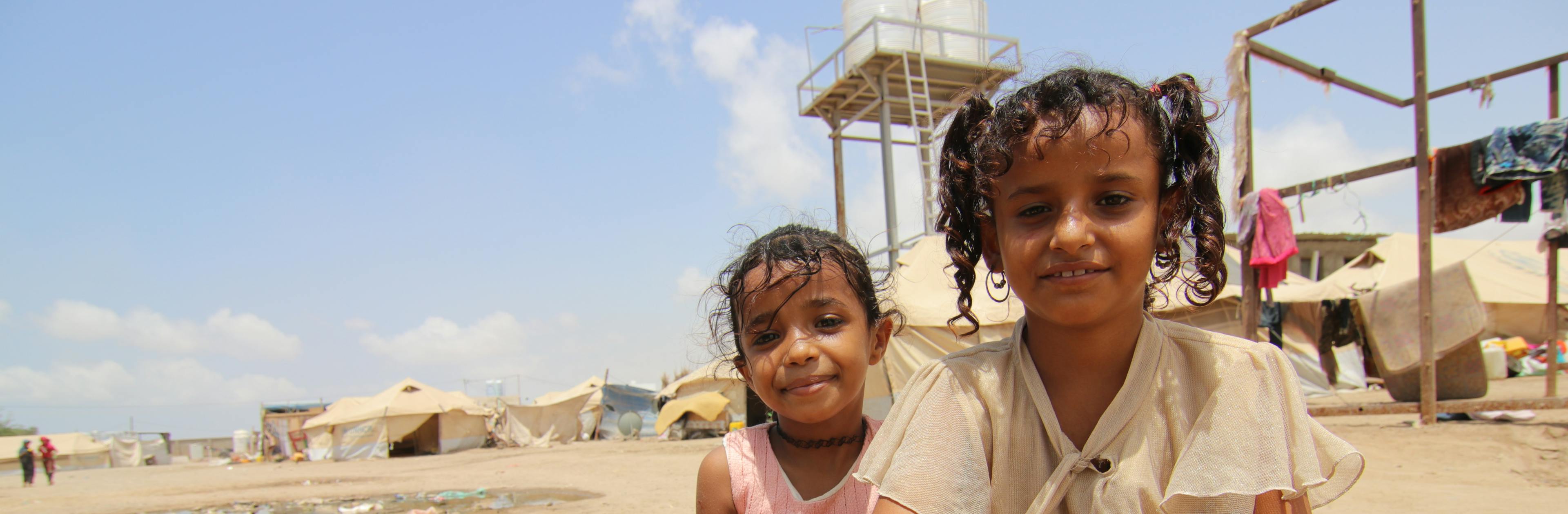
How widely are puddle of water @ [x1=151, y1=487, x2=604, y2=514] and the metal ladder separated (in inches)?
254

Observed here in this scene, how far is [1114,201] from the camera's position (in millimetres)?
1278

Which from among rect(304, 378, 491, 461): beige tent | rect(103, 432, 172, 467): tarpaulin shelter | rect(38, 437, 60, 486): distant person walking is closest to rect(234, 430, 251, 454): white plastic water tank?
rect(103, 432, 172, 467): tarpaulin shelter

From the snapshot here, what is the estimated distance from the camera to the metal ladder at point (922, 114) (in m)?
12.5

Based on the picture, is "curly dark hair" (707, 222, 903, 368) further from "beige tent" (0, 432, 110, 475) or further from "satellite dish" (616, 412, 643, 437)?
"beige tent" (0, 432, 110, 475)

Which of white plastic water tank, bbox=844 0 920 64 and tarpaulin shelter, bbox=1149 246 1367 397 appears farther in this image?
white plastic water tank, bbox=844 0 920 64

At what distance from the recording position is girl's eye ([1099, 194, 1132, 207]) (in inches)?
50.2

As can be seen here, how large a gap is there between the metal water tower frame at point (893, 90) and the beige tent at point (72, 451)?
26.5 m

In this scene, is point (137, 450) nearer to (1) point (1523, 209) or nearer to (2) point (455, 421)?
(2) point (455, 421)

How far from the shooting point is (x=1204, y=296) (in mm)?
1575

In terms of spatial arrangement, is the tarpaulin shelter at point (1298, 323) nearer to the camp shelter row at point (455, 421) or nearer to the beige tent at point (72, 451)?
the camp shelter row at point (455, 421)

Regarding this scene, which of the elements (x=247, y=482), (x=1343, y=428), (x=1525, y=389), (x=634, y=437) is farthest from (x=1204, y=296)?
(x=634, y=437)

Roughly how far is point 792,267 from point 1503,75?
23.3 feet

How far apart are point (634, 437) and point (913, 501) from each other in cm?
2357

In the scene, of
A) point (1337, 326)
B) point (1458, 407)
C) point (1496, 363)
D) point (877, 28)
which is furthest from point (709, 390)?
point (1458, 407)
